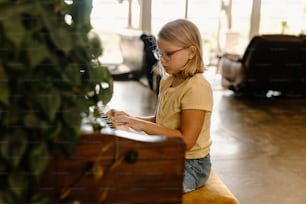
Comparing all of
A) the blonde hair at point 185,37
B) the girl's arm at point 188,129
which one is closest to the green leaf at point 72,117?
the girl's arm at point 188,129

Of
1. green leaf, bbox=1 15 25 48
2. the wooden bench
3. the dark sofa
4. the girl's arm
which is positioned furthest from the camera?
the dark sofa

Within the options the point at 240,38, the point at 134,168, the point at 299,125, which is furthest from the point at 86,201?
the point at 240,38

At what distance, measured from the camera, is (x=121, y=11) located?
7.59m

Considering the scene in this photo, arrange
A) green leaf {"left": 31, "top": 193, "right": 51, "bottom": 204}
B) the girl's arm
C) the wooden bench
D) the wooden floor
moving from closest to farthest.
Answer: green leaf {"left": 31, "top": 193, "right": 51, "bottom": 204} < the girl's arm < the wooden bench < the wooden floor

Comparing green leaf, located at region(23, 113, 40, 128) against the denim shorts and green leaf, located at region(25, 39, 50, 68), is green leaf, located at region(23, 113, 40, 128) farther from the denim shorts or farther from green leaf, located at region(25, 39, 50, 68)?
the denim shorts

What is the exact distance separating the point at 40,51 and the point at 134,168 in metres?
0.41

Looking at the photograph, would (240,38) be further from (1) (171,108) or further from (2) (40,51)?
(2) (40,51)

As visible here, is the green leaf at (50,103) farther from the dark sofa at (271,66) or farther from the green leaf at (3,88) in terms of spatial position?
the dark sofa at (271,66)

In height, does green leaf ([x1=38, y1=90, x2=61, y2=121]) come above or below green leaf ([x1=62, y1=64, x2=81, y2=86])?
below

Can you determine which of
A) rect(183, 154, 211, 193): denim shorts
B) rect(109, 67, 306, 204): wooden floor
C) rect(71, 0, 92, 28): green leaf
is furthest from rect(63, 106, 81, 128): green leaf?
Result: rect(109, 67, 306, 204): wooden floor

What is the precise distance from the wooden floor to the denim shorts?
1.20 m

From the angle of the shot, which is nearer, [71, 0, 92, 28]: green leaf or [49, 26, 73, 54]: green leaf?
[49, 26, 73, 54]: green leaf

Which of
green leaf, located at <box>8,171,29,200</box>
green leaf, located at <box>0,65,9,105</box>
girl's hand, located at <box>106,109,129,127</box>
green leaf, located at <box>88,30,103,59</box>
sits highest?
green leaf, located at <box>88,30,103,59</box>

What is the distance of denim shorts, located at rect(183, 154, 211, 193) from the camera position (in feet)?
5.89
